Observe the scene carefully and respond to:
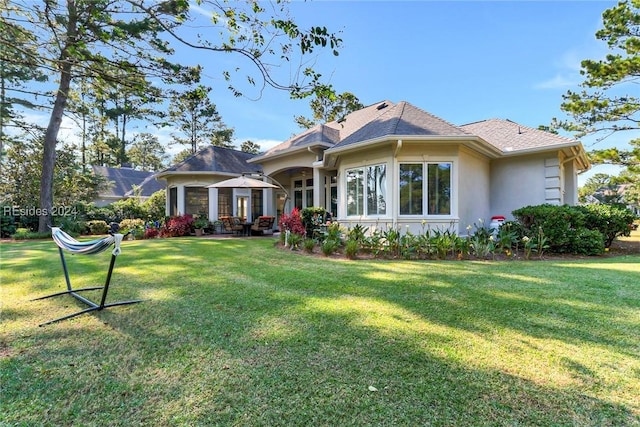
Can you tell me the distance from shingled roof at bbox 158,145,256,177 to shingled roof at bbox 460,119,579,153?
12.0 m

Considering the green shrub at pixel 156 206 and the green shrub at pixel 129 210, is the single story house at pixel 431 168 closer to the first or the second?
the green shrub at pixel 156 206

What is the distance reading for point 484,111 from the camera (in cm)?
1848

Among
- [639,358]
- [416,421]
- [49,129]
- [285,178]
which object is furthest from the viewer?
[285,178]

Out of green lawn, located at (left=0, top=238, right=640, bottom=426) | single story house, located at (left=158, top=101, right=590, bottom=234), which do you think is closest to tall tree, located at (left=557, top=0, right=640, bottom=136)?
single story house, located at (left=158, top=101, right=590, bottom=234)

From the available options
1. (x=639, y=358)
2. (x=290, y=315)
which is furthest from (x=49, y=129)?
(x=639, y=358)

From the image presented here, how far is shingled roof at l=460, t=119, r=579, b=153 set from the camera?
1004cm

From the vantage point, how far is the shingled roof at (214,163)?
1595 centimetres

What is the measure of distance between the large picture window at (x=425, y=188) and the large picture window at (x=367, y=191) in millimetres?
592

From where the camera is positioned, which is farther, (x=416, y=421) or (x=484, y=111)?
(x=484, y=111)

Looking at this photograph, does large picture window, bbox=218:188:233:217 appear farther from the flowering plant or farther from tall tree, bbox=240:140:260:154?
tall tree, bbox=240:140:260:154

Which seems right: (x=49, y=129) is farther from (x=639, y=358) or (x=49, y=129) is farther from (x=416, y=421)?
(x=639, y=358)

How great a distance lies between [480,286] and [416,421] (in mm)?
3538

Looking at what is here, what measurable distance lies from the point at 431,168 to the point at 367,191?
2065 mm

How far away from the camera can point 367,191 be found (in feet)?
32.4
